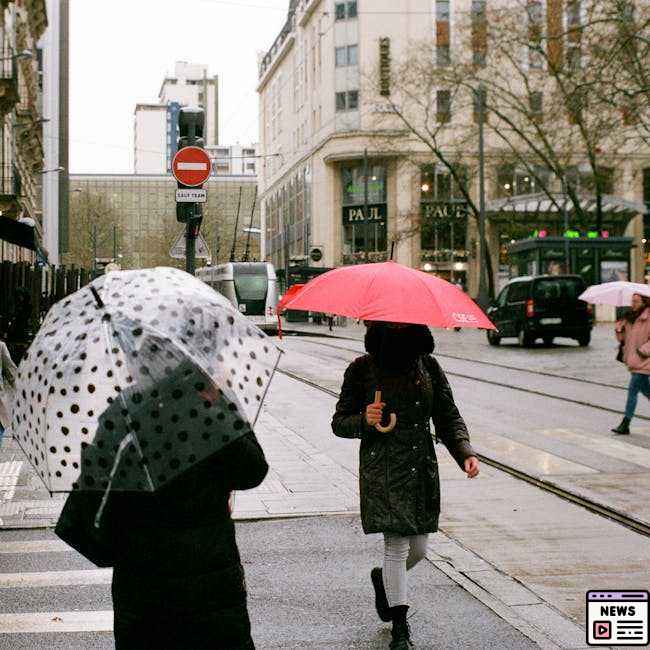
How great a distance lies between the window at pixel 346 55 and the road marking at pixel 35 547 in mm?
61020

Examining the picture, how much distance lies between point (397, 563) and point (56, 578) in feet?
7.30

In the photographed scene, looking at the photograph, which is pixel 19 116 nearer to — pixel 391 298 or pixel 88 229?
pixel 88 229

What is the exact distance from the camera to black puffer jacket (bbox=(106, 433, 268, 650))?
2.93 meters

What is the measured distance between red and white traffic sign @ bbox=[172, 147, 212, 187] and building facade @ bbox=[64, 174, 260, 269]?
51754mm

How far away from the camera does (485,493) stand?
8680 mm

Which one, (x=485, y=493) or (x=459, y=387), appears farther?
(x=459, y=387)

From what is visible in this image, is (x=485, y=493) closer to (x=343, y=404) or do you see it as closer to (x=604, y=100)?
(x=343, y=404)

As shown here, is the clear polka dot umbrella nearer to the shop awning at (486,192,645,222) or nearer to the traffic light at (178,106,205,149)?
the traffic light at (178,106,205,149)

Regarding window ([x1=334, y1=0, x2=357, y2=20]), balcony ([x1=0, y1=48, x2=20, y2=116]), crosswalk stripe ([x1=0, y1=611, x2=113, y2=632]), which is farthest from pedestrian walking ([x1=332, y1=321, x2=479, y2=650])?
window ([x1=334, y1=0, x2=357, y2=20])

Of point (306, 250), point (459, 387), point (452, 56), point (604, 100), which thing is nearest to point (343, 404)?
point (459, 387)

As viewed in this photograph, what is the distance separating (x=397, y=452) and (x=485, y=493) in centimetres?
411

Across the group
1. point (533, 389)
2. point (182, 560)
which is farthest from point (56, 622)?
point (533, 389)

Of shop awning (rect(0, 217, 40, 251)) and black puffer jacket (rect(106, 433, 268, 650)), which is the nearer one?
black puffer jacket (rect(106, 433, 268, 650))

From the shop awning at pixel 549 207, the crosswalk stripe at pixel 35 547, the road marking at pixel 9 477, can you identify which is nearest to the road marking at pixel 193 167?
the road marking at pixel 9 477
